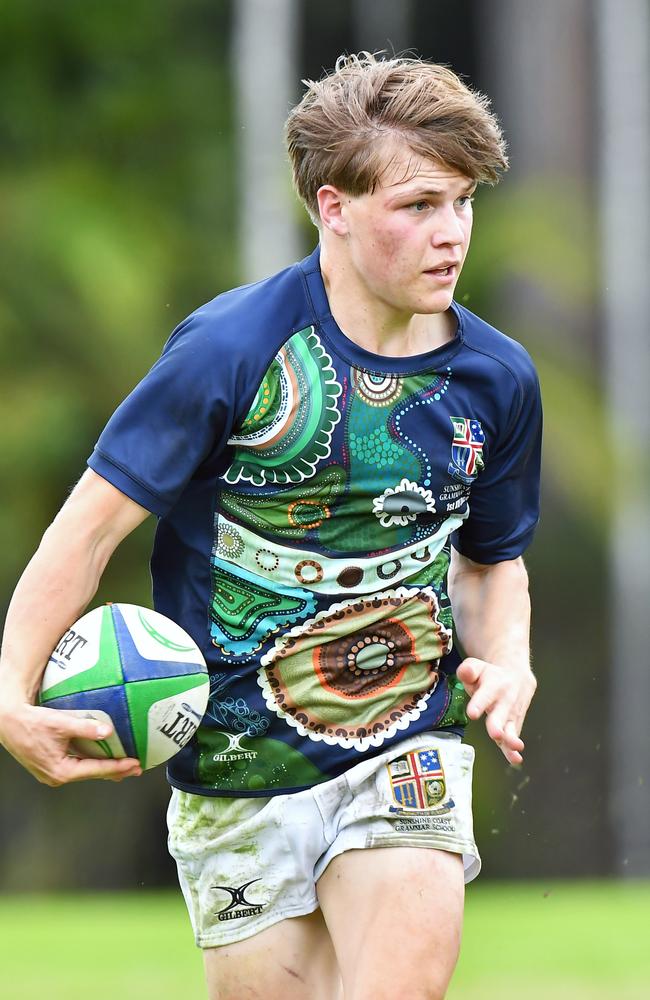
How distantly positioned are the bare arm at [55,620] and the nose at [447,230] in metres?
0.89

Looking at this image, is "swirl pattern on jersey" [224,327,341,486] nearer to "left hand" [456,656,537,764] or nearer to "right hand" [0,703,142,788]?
"left hand" [456,656,537,764]

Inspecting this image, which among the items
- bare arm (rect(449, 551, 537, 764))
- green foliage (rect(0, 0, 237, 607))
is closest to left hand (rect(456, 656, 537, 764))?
bare arm (rect(449, 551, 537, 764))

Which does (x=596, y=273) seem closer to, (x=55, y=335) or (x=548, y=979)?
(x=55, y=335)

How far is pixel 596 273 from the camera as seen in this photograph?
59.4 ft

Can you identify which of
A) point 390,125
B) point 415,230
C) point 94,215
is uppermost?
point 390,125

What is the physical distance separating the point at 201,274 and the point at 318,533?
13631 millimetres

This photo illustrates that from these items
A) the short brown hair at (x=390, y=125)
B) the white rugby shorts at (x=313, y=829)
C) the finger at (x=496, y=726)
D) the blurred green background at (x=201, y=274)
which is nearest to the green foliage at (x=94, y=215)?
the blurred green background at (x=201, y=274)

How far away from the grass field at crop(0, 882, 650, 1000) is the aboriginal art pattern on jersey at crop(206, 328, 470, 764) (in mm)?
3478

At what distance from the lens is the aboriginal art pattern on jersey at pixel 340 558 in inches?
150

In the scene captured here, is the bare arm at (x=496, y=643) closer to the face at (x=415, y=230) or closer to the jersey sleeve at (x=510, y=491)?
the jersey sleeve at (x=510, y=491)

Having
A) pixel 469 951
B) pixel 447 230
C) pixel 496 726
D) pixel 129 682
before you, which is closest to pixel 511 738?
pixel 496 726

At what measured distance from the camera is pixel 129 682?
3.62 meters

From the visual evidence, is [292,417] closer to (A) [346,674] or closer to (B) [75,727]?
(A) [346,674]

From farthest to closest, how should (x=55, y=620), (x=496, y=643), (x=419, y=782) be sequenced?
1. (x=496, y=643)
2. (x=419, y=782)
3. (x=55, y=620)
